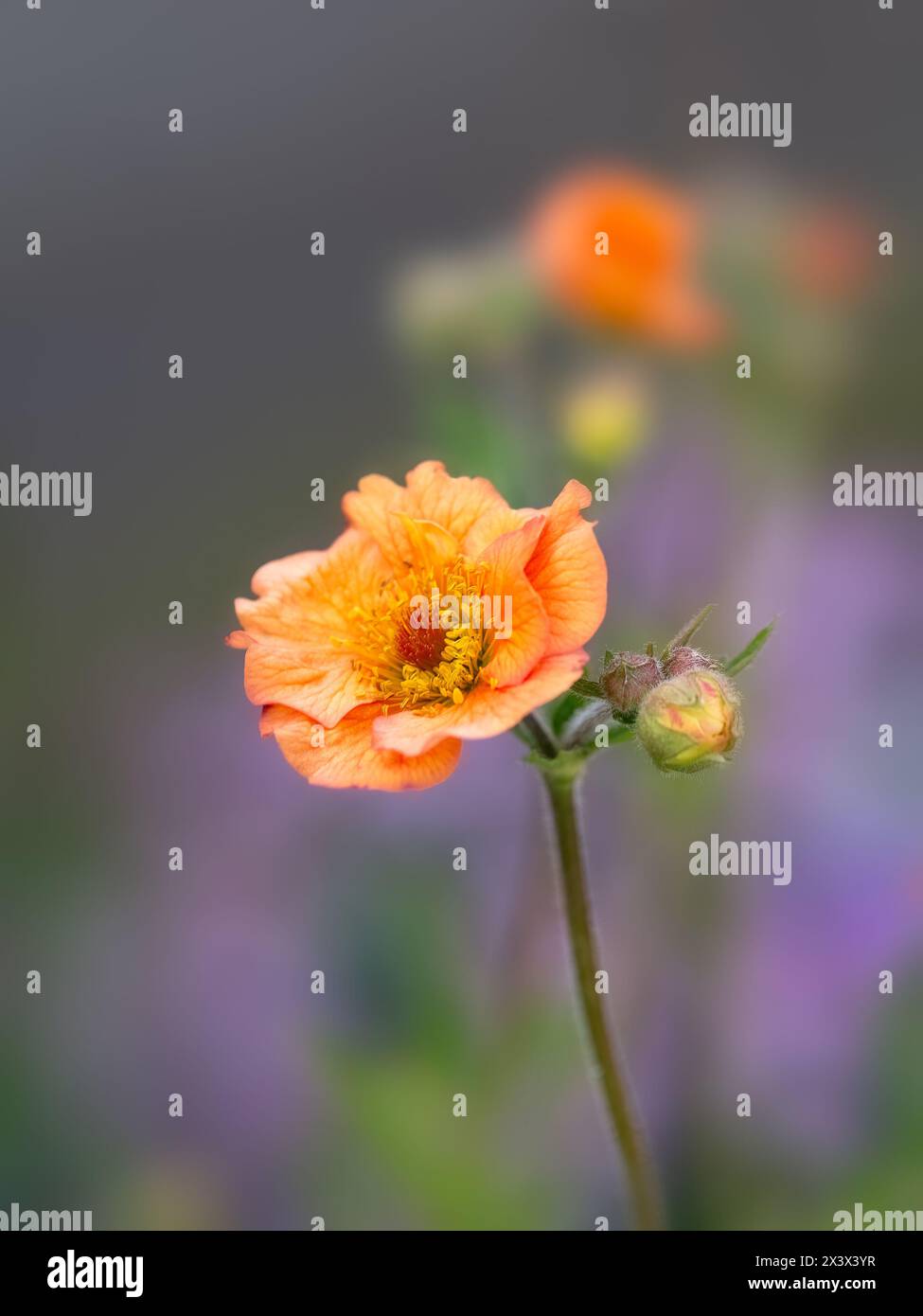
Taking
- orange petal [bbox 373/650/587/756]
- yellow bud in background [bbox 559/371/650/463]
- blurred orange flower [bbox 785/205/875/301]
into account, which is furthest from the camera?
blurred orange flower [bbox 785/205/875/301]

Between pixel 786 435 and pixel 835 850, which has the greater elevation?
pixel 786 435

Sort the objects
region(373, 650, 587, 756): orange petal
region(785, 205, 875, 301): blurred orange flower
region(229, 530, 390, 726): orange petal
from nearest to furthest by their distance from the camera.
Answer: region(373, 650, 587, 756): orange petal, region(229, 530, 390, 726): orange petal, region(785, 205, 875, 301): blurred orange flower

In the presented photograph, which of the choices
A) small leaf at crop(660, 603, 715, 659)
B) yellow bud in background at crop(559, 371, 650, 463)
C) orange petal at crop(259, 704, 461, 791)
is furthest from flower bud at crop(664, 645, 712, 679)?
yellow bud in background at crop(559, 371, 650, 463)

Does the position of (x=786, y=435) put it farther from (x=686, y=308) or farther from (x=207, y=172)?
(x=207, y=172)

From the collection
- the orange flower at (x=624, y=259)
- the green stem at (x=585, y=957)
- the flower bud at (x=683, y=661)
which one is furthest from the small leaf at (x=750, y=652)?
the orange flower at (x=624, y=259)

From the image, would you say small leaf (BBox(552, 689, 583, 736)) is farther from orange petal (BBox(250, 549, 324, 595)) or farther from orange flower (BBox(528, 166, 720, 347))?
orange flower (BBox(528, 166, 720, 347))

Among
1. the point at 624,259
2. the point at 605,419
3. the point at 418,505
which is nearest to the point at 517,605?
the point at 418,505

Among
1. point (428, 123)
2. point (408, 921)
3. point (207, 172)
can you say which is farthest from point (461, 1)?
point (408, 921)
